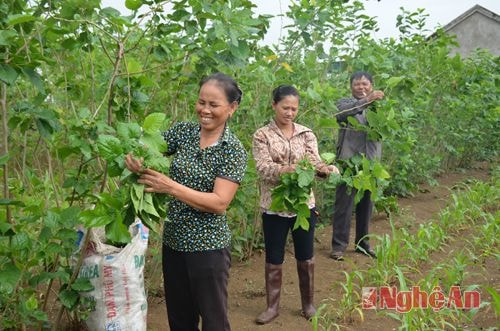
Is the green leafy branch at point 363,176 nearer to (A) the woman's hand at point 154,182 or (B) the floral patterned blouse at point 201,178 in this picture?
(B) the floral patterned blouse at point 201,178

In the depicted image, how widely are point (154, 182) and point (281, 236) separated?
1411 millimetres

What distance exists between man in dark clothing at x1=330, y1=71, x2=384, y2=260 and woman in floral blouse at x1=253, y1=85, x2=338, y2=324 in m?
1.08

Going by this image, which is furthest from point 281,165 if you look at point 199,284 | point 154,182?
Result: point 154,182

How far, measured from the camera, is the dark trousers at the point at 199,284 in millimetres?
2215

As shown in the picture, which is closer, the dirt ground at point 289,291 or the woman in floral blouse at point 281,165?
the woman in floral blouse at point 281,165

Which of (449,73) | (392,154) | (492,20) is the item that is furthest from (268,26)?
(492,20)

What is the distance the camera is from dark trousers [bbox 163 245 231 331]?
87.2 inches

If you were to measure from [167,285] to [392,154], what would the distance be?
445 centimetres

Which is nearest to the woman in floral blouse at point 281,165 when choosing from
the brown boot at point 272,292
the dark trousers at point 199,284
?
the brown boot at point 272,292

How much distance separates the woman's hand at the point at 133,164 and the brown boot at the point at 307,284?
1.64m

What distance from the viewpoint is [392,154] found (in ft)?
20.7

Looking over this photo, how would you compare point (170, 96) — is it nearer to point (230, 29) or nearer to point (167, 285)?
point (230, 29)

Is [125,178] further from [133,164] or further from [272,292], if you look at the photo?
[272,292]

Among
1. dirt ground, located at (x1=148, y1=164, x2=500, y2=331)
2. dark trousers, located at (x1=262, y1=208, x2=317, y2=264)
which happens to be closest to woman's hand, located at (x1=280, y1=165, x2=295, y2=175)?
dark trousers, located at (x1=262, y1=208, x2=317, y2=264)
